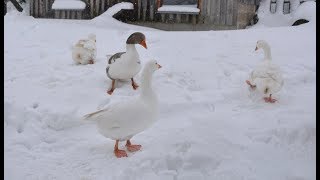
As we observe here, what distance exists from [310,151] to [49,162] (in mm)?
2193

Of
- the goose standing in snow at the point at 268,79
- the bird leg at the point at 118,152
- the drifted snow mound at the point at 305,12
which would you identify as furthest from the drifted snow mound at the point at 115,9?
the bird leg at the point at 118,152

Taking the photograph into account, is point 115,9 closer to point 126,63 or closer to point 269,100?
point 126,63

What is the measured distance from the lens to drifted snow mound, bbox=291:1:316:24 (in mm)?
10477

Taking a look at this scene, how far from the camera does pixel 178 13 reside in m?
10.2

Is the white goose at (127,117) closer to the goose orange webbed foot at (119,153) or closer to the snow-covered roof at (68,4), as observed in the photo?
the goose orange webbed foot at (119,153)

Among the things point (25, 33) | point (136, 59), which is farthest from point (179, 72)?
point (25, 33)

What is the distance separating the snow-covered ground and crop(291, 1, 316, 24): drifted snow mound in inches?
125

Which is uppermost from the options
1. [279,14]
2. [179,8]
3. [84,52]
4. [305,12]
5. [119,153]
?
[179,8]

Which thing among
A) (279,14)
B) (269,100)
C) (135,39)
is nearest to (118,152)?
(135,39)

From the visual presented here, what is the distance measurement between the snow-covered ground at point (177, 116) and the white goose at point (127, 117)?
0.72 feet

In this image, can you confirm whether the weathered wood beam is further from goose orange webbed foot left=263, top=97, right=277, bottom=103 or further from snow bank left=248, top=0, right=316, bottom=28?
goose orange webbed foot left=263, top=97, right=277, bottom=103

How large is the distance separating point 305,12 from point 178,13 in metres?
3.25

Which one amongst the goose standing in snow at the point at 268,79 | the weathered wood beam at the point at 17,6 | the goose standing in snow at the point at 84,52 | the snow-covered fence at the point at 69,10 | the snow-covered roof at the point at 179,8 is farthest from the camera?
the weathered wood beam at the point at 17,6

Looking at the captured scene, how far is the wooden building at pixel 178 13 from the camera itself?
10.2m
